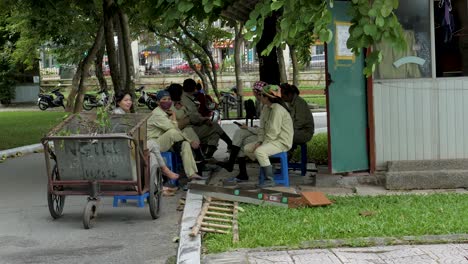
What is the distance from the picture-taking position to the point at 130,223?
8133mm

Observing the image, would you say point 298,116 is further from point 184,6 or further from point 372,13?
point 372,13

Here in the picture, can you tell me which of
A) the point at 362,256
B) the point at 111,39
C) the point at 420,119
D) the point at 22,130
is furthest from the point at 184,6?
the point at 22,130

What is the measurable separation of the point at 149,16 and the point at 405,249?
532 cm

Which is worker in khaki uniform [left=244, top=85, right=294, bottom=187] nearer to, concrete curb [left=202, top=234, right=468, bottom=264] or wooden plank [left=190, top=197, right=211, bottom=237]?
wooden plank [left=190, top=197, right=211, bottom=237]

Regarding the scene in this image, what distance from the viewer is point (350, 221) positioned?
7.09 meters

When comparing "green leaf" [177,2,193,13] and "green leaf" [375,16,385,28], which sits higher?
"green leaf" [177,2,193,13]

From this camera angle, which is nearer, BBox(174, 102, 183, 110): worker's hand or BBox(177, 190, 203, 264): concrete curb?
BBox(177, 190, 203, 264): concrete curb

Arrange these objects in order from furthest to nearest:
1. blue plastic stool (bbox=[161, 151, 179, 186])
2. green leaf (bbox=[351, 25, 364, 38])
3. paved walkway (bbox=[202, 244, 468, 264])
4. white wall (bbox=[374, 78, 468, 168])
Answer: blue plastic stool (bbox=[161, 151, 179, 186]) → white wall (bbox=[374, 78, 468, 168]) → green leaf (bbox=[351, 25, 364, 38]) → paved walkway (bbox=[202, 244, 468, 264])

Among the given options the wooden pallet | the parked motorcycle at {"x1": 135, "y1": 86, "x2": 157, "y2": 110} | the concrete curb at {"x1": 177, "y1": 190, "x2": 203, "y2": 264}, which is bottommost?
the concrete curb at {"x1": 177, "y1": 190, "x2": 203, "y2": 264}

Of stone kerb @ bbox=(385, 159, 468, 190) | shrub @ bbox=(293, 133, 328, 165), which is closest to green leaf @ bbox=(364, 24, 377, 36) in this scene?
stone kerb @ bbox=(385, 159, 468, 190)

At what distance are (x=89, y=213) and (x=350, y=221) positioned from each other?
279 centimetres

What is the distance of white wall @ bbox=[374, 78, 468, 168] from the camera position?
9562 millimetres

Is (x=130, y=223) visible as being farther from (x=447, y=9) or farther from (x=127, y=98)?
(x=447, y=9)

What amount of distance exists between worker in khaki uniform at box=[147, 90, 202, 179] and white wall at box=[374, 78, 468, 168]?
8.42 ft
